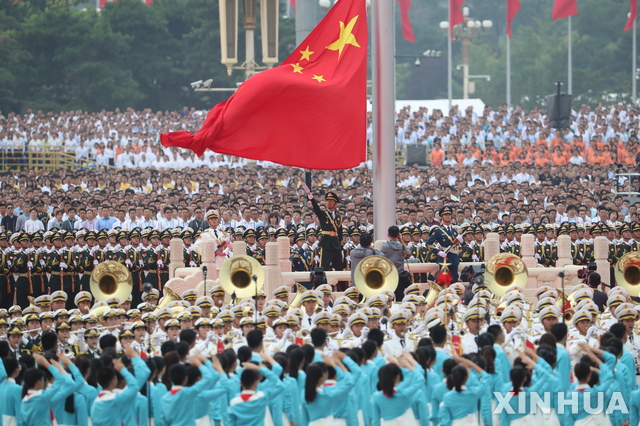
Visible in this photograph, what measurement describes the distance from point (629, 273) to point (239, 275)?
6.22 metres

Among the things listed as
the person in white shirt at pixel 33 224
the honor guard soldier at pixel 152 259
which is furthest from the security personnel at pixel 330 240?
the person in white shirt at pixel 33 224

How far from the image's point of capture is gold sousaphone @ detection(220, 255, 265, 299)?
17312 millimetres

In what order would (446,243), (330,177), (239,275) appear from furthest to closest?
1. (330,177)
2. (446,243)
3. (239,275)

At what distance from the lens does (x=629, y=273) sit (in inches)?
687

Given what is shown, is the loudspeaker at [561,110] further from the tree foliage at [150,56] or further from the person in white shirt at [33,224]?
the tree foliage at [150,56]

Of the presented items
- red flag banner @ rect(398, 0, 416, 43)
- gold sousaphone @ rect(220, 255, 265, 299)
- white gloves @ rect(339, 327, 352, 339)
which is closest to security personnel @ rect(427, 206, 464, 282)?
gold sousaphone @ rect(220, 255, 265, 299)

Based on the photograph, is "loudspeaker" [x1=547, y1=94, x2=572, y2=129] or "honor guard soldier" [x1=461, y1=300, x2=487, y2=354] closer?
"honor guard soldier" [x1=461, y1=300, x2=487, y2=354]

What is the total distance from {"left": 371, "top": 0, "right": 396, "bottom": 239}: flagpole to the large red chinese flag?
0.30 metres

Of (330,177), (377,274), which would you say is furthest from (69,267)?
(330,177)

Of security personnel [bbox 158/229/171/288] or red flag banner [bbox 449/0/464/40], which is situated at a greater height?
red flag banner [bbox 449/0/464/40]

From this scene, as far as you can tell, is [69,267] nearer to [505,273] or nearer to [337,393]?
[505,273]

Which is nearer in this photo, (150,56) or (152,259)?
(152,259)

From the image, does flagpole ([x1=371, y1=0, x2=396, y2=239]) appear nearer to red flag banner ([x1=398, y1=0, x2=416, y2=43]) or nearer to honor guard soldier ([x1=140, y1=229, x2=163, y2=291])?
honor guard soldier ([x1=140, y1=229, x2=163, y2=291])

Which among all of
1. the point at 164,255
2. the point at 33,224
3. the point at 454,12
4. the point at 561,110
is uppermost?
the point at 454,12
